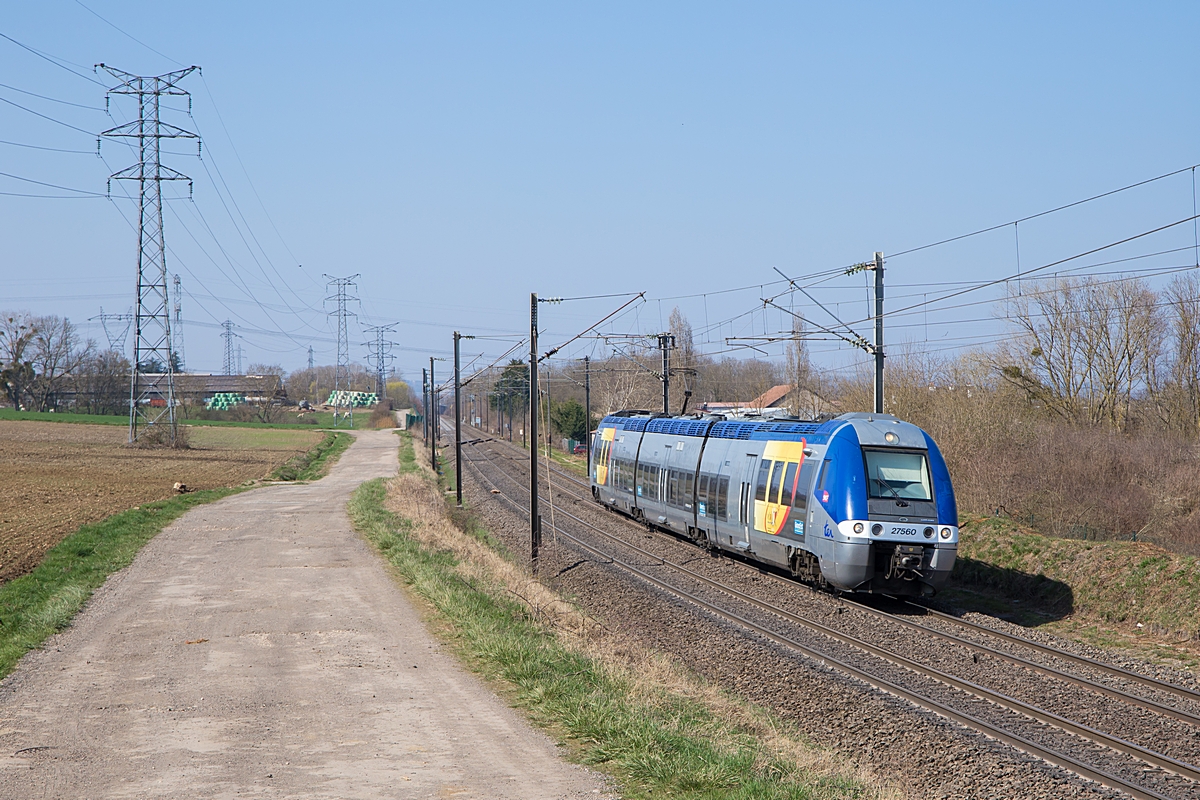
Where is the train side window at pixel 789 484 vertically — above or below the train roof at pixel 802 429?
below

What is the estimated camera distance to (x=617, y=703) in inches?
378

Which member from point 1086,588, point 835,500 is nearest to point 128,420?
point 835,500

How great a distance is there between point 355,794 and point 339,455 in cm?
6212

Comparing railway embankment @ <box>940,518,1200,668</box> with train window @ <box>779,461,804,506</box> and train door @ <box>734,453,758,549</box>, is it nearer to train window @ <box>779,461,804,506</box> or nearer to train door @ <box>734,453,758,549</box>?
train window @ <box>779,461,804,506</box>

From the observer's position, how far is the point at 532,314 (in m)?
23.5

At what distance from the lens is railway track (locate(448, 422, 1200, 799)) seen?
934 cm

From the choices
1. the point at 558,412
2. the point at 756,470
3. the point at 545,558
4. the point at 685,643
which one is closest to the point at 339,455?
the point at 558,412

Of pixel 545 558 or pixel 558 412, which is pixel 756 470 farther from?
pixel 558 412

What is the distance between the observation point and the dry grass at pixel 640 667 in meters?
8.95

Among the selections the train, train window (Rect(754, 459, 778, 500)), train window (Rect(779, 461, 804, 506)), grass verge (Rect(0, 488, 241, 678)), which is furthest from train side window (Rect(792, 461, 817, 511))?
grass verge (Rect(0, 488, 241, 678))

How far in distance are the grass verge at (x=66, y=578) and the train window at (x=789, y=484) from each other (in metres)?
12.4

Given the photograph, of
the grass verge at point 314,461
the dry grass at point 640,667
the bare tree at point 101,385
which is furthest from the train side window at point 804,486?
the bare tree at point 101,385

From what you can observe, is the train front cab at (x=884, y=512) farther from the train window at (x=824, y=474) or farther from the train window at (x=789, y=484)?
the train window at (x=789, y=484)

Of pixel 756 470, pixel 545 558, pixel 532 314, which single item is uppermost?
pixel 532 314
